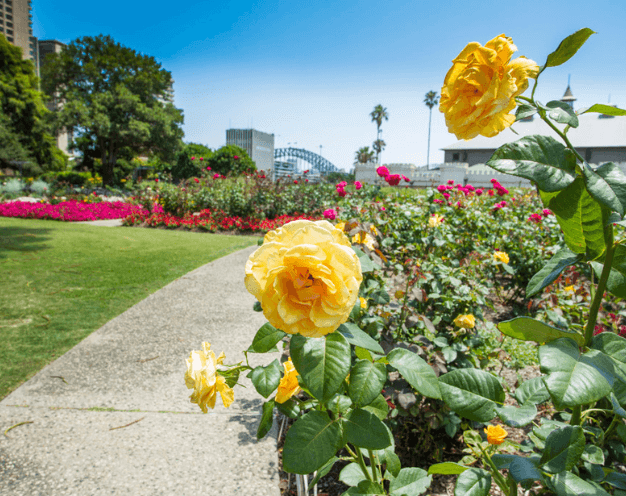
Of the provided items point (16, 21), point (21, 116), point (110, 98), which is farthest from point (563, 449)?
point (16, 21)

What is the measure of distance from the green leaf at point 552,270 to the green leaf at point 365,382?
1.02ft

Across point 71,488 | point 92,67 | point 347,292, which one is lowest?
point 71,488

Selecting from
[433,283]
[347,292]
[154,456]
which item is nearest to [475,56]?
[347,292]

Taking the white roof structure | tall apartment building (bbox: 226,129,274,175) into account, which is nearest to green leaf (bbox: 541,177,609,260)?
the white roof structure

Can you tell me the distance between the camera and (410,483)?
3.20ft

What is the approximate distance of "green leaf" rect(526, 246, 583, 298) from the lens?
0.68 m

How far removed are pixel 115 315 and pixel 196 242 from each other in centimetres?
435

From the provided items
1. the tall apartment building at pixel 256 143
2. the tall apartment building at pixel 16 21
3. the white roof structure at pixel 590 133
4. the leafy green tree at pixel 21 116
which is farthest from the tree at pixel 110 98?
the tall apartment building at pixel 256 143

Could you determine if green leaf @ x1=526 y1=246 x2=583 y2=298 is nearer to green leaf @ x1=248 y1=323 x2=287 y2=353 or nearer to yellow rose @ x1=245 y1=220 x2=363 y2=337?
yellow rose @ x1=245 y1=220 x2=363 y2=337

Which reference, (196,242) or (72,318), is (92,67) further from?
(72,318)

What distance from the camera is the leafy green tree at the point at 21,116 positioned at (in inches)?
918

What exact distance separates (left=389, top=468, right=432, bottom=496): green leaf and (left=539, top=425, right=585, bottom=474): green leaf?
1.22ft

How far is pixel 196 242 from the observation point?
786 centimetres

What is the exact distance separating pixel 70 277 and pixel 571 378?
223 inches
